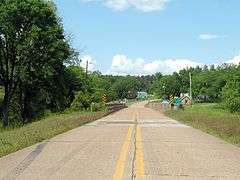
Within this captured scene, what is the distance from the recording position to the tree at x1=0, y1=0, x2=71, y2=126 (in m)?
50.6

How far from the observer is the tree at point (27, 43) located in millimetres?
50594

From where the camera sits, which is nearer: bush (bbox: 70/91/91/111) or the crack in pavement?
the crack in pavement

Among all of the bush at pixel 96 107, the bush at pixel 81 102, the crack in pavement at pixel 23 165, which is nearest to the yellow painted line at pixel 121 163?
the crack in pavement at pixel 23 165

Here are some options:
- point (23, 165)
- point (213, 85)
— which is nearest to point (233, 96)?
point (213, 85)

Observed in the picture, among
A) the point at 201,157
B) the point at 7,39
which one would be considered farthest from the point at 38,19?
the point at 201,157

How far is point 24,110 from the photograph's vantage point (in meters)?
62.3

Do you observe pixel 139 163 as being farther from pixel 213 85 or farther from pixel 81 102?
pixel 213 85

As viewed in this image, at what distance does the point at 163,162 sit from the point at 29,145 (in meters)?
6.94

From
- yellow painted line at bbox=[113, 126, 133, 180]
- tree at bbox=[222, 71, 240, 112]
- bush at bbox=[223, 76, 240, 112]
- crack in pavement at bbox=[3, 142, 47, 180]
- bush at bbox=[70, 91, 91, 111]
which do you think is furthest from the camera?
tree at bbox=[222, 71, 240, 112]

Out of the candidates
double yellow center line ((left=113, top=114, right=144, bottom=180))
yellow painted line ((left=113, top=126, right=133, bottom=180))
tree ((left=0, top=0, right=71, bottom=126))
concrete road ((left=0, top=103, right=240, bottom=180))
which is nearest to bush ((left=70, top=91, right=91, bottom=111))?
tree ((left=0, top=0, right=71, bottom=126))

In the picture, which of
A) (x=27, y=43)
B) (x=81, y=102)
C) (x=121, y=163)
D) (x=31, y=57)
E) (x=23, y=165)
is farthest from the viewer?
(x=81, y=102)

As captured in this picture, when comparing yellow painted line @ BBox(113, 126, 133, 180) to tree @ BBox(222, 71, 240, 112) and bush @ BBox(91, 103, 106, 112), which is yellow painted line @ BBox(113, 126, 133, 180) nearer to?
bush @ BBox(91, 103, 106, 112)

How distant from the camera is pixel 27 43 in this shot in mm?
51562

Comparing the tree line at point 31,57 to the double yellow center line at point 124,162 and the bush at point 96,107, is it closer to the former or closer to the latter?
the bush at point 96,107
